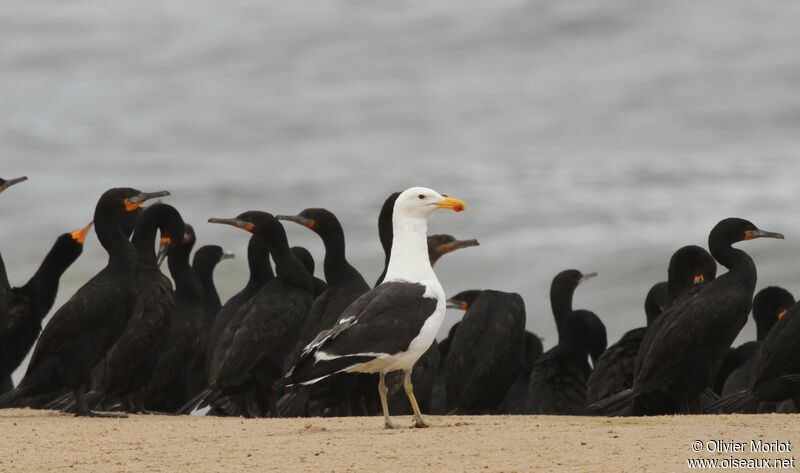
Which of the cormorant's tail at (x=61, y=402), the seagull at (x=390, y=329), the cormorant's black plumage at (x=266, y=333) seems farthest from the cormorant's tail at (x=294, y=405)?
the seagull at (x=390, y=329)

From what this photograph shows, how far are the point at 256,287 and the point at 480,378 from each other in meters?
2.49

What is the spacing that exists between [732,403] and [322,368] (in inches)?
179

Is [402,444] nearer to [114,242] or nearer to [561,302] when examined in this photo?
[114,242]

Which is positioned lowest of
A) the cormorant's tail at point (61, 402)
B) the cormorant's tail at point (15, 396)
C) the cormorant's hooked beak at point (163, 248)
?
the cormorant's tail at point (61, 402)

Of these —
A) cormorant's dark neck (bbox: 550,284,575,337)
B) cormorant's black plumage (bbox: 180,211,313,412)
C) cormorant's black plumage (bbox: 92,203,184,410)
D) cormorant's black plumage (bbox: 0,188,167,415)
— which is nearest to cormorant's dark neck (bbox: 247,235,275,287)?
cormorant's black plumage (bbox: 180,211,313,412)

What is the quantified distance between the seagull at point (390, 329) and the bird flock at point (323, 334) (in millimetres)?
23

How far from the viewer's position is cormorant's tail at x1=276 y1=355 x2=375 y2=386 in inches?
361

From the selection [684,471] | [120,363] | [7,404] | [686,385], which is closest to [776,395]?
[686,385]

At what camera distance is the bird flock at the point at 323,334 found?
11.8 metres

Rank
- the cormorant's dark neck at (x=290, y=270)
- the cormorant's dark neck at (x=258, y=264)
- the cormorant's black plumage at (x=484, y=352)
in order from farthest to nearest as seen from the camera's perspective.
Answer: the cormorant's dark neck at (x=258, y=264) < the cormorant's black plumage at (x=484, y=352) < the cormorant's dark neck at (x=290, y=270)

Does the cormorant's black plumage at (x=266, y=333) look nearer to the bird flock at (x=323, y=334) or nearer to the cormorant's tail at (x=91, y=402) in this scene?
the bird flock at (x=323, y=334)

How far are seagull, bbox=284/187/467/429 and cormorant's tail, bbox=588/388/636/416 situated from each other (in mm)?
2906

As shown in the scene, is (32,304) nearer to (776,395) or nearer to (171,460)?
(171,460)

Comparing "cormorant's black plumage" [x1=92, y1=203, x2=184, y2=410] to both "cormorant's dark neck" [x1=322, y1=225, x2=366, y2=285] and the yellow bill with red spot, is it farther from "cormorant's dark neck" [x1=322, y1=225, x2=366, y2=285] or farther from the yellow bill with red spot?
the yellow bill with red spot
